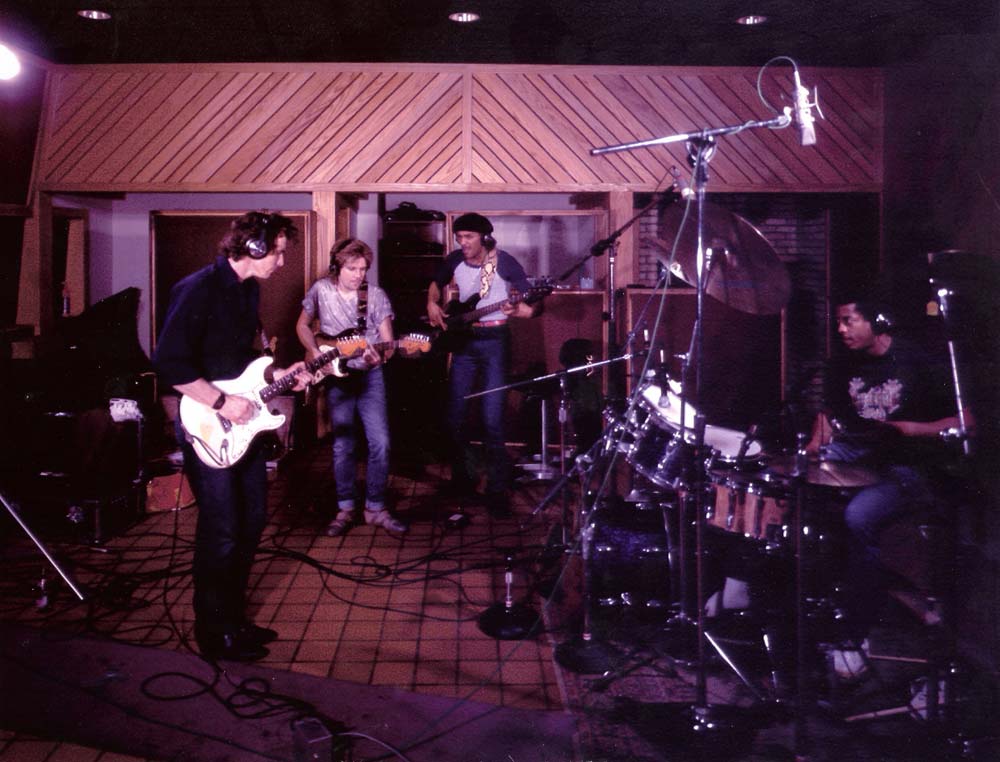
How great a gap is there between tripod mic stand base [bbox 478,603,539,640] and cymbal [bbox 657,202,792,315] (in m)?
1.87

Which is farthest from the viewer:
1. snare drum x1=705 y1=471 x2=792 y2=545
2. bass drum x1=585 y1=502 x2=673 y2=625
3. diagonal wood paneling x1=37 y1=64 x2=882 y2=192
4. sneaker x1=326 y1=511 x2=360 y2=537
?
diagonal wood paneling x1=37 y1=64 x2=882 y2=192

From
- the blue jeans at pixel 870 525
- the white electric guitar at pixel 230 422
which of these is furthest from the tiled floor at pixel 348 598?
the blue jeans at pixel 870 525

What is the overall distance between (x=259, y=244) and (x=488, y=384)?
301 centimetres

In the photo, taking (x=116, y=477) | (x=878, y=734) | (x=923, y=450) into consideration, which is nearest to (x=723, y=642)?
(x=878, y=734)

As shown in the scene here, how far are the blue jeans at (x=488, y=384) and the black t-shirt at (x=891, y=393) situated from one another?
Answer: 261 cm

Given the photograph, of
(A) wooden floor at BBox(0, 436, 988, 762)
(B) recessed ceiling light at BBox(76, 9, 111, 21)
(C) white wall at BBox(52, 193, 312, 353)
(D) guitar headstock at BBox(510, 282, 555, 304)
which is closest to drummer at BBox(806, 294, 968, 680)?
(A) wooden floor at BBox(0, 436, 988, 762)

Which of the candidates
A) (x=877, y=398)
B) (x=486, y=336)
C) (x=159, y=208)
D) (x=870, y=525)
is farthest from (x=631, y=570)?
(x=159, y=208)

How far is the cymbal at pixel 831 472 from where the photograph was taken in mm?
3303

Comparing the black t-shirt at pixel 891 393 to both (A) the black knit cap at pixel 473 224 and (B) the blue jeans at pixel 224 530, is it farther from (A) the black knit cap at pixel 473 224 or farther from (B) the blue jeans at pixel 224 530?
(A) the black knit cap at pixel 473 224

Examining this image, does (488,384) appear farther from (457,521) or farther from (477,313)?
(457,521)

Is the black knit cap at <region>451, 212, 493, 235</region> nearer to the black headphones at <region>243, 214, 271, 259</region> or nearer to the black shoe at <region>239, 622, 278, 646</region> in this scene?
the black headphones at <region>243, 214, 271, 259</region>

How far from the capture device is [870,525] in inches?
162

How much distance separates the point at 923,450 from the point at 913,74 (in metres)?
4.64

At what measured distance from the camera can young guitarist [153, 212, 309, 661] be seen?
3.56m
